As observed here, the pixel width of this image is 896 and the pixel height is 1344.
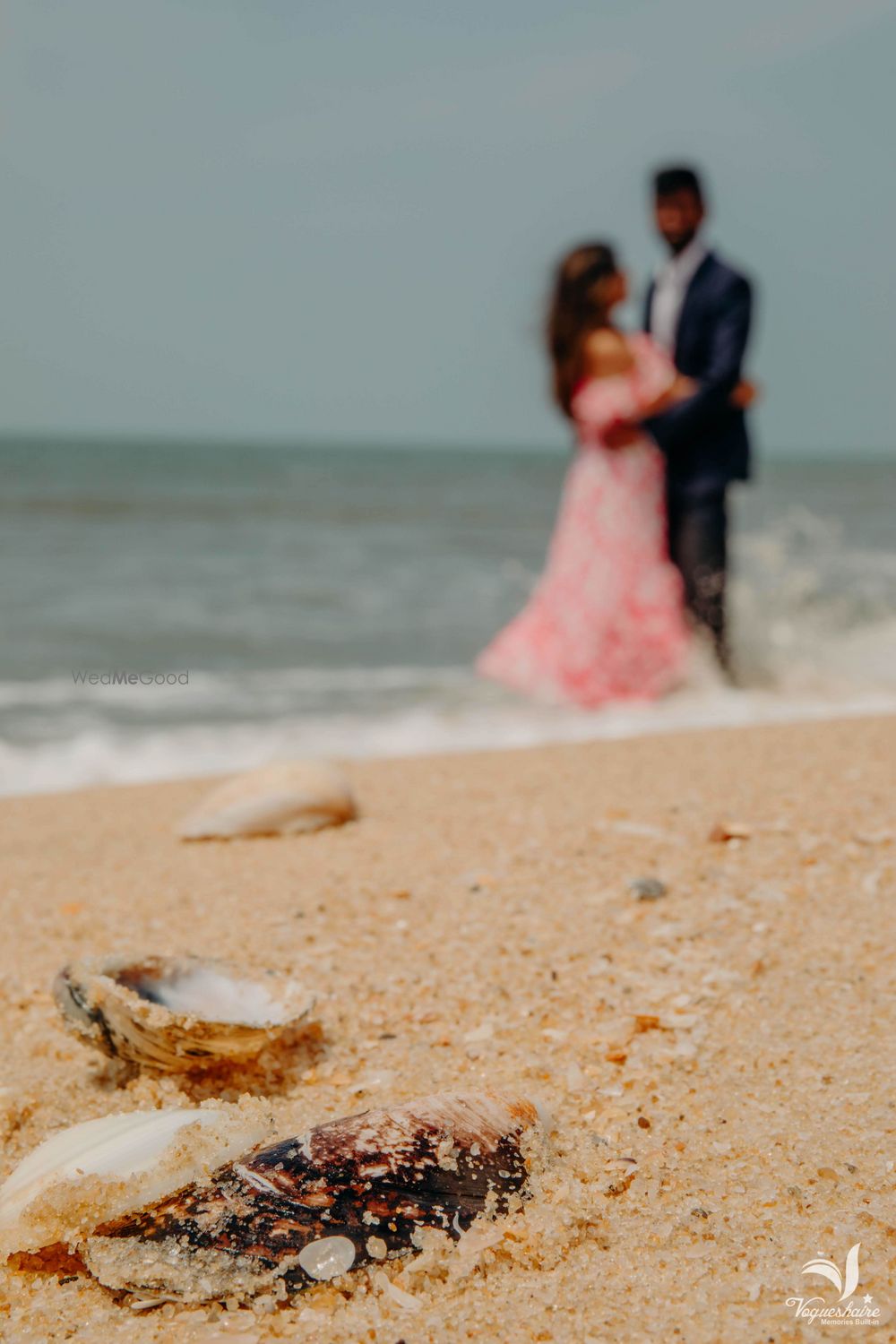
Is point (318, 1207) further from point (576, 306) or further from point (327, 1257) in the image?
point (576, 306)

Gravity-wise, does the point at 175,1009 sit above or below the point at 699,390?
below

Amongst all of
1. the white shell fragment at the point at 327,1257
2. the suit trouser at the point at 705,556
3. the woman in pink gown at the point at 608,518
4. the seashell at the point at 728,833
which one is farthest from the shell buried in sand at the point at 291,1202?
the suit trouser at the point at 705,556

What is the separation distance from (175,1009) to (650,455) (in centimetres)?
440

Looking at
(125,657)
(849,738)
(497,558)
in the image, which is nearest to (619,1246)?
(849,738)

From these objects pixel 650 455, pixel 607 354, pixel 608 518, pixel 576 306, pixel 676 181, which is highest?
pixel 676 181

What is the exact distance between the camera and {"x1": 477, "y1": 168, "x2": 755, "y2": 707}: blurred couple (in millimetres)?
5320

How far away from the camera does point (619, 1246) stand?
1.30m

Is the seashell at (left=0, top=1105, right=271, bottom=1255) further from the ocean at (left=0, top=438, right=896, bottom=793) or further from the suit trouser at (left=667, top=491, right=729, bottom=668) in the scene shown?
the suit trouser at (left=667, top=491, right=729, bottom=668)

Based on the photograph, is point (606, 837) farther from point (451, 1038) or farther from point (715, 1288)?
point (715, 1288)

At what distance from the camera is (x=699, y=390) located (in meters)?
5.30

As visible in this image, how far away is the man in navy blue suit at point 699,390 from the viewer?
17.3ft

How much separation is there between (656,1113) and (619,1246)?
0.27 metres


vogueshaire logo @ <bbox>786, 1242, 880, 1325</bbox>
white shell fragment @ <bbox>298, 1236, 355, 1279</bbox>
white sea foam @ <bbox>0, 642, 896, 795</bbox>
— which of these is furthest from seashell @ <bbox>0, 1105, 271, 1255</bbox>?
white sea foam @ <bbox>0, 642, 896, 795</bbox>

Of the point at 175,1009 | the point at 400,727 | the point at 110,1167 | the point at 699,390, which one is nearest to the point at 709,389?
the point at 699,390
